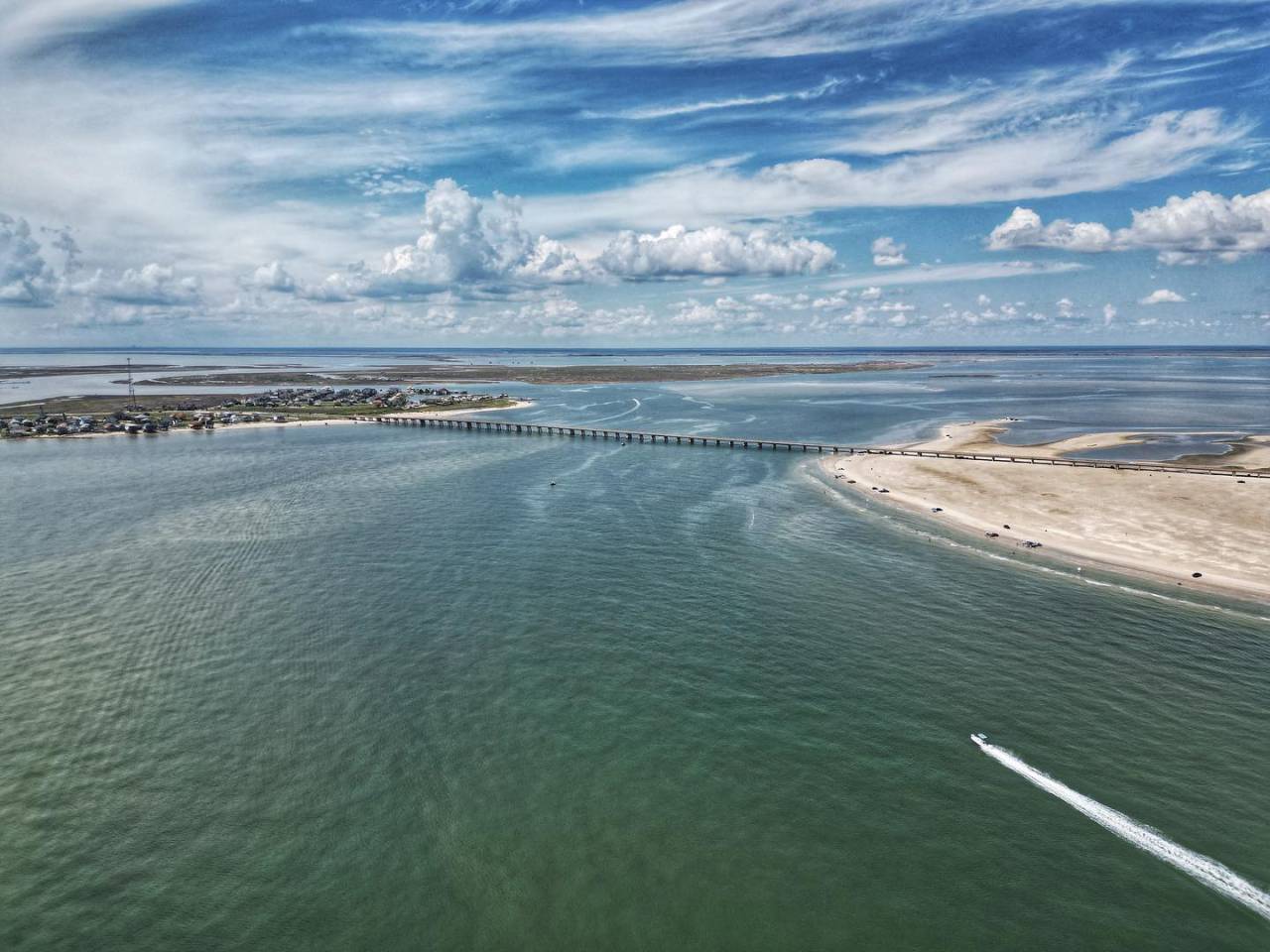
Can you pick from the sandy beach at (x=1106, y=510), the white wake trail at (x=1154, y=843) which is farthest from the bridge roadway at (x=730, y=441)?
the white wake trail at (x=1154, y=843)

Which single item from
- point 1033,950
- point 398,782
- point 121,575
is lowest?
point 1033,950

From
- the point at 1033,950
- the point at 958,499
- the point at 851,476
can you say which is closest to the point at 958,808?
the point at 1033,950

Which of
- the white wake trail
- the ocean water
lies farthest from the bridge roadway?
the white wake trail

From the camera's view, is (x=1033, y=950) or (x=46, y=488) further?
(x=46, y=488)

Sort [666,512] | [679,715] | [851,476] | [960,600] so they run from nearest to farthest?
1. [679,715]
2. [960,600]
3. [666,512]
4. [851,476]

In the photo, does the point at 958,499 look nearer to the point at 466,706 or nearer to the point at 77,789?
the point at 466,706

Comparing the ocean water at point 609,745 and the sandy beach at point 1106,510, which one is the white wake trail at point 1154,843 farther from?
the sandy beach at point 1106,510
